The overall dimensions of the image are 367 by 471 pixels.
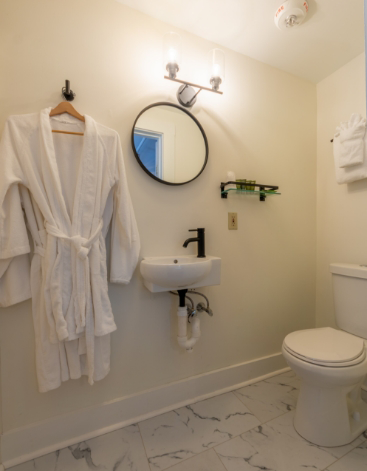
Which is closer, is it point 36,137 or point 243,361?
point 36,137

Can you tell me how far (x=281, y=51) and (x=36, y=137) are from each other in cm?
172

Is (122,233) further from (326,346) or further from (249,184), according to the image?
(326,346)

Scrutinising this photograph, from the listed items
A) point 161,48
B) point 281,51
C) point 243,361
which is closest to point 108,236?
point 161,48

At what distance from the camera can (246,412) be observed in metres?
1.34

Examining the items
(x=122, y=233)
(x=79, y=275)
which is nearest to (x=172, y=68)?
(x=122, y=233)

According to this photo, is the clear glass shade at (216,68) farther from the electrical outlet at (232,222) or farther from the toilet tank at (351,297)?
the toilet tank at (351,297)

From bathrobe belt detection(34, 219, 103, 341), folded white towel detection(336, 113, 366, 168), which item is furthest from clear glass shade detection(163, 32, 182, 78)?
folded white towel detection(336, 113, 366, 168)

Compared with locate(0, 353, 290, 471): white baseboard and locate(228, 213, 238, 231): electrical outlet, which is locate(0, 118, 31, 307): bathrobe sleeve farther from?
locate(228, 213, 238, 231): electrical outlet

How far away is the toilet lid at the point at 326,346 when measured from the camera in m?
1.07

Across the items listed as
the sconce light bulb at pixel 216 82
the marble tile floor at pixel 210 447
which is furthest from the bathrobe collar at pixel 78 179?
the marble tile floor at pixel 210 447

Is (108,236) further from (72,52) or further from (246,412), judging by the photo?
(246,412)

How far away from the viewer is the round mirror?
130cm

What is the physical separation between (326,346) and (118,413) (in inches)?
47.4

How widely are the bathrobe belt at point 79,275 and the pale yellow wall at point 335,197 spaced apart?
1787 millimetres
